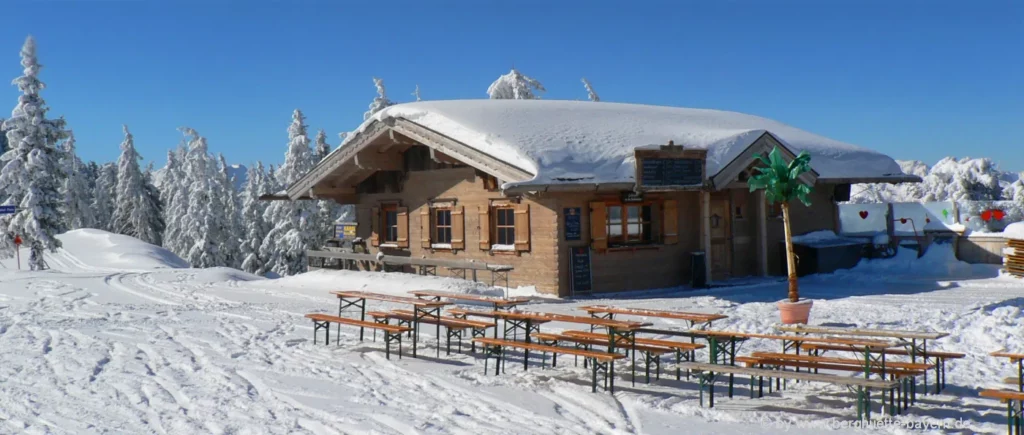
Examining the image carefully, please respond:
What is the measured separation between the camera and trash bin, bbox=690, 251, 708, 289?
62.2ft

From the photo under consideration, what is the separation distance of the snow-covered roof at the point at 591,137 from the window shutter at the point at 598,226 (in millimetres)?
747

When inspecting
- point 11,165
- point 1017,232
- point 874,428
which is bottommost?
point 874,428

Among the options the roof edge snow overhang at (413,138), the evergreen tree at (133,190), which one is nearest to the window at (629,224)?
the roof edge snow overhang at (413,138)

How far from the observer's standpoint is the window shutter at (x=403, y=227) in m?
21.9

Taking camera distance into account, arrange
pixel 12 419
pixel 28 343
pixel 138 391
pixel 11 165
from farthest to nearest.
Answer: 1. pixel 11 165
2. pixel 28 343
3. pixel 138 391
4. pixel 12 419

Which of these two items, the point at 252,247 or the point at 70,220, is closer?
the point at 252,247

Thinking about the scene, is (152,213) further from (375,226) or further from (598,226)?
(598,226)

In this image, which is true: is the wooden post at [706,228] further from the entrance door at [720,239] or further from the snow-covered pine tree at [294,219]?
the snow-covered pine tree at [294,219]

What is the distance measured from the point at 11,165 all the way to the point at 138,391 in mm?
27140

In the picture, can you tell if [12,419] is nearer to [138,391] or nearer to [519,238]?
[138,391]

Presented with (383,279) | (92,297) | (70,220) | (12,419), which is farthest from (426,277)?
(70,220)

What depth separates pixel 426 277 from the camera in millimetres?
Answer: 19172

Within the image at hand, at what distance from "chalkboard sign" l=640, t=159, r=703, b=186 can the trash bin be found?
1837mm

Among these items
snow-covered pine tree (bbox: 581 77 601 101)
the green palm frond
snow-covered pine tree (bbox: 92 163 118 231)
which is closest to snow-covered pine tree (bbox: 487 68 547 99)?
snow-covered pine tree (bbox: 581 77 601 101)
